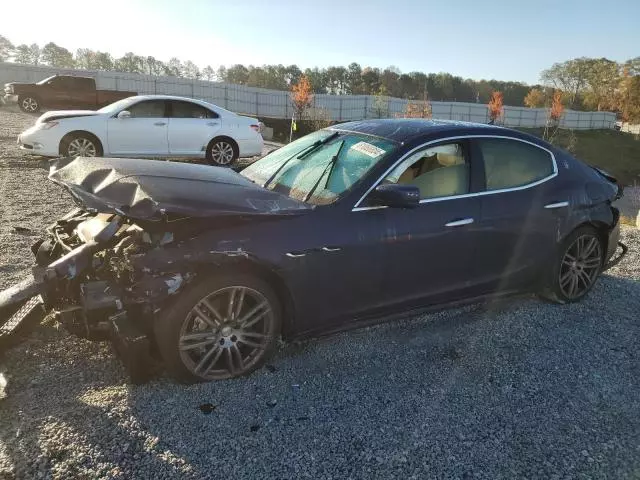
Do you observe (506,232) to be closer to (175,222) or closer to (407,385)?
(407,385)

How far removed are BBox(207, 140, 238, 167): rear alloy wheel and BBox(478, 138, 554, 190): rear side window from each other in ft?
27.7

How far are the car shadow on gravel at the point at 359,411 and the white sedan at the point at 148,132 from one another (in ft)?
26.0

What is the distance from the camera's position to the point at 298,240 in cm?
331

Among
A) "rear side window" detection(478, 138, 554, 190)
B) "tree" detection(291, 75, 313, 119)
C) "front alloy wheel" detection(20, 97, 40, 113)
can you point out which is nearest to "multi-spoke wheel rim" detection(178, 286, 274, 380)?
"rear side window" detection(478, 138, 554, 190)

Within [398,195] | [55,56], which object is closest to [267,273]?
[398,195]

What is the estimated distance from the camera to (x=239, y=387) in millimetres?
3264

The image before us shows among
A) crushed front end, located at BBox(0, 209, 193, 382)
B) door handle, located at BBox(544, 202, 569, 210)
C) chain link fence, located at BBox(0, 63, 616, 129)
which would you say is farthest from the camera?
chain link fence, located at BBox(0, 63, 616, 129)

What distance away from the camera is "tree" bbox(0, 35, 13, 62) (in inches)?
3132

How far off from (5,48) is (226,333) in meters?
99.4

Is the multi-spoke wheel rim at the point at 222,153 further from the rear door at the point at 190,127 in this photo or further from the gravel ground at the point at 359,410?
the gravel ground at the point at 359,410

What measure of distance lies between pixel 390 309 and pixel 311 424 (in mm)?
1142

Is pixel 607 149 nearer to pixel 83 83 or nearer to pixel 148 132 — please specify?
pixel 83 83

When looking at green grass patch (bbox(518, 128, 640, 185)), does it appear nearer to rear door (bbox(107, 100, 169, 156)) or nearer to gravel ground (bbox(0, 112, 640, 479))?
rear door (bbox(107, 100, 169, 156))

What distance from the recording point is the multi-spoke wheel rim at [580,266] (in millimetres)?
4719
